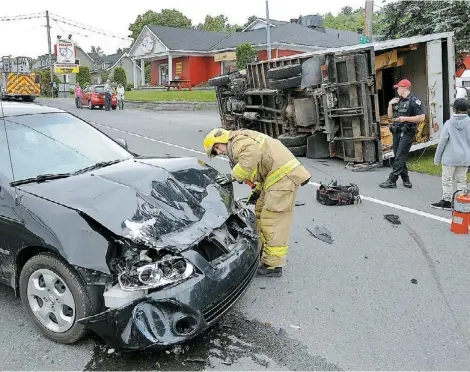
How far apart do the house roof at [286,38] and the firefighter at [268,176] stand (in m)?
33.3

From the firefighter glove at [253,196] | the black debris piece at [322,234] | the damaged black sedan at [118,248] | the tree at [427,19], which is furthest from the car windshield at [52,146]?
the tree at [427,19]

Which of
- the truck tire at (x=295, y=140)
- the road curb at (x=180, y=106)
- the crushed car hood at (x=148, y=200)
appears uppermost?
the road curb at (x=180, y=106)

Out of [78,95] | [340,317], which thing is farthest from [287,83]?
[78,95]

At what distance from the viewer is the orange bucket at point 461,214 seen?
554cm

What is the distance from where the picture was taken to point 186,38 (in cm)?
4312

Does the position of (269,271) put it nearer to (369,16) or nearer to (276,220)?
(276,220)

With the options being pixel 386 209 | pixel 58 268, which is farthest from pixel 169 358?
pixel 386 209

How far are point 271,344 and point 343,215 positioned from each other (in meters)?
Answer: 3.45

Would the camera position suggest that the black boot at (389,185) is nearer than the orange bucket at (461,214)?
No

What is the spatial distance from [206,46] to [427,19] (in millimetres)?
29842

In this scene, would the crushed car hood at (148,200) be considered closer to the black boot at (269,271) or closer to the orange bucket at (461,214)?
the black boot at (269,271)

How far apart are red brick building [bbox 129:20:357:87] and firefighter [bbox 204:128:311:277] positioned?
33050 millimetres

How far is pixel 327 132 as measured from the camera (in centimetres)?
985

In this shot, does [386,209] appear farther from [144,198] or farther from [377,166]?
[144,198]
